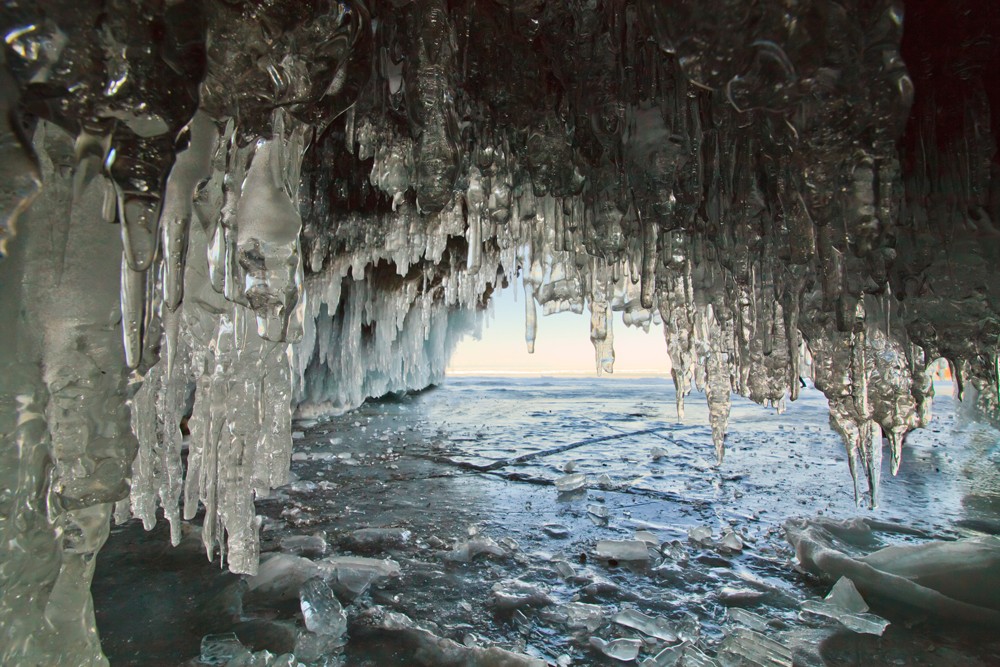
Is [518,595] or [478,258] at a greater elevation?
[478,258]

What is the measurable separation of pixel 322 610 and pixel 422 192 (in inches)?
70.1

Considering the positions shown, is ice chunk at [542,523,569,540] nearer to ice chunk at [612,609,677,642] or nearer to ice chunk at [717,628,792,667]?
ice chunk at [612,609,677,642]

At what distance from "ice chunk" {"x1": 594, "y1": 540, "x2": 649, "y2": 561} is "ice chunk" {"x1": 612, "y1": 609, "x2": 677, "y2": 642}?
59cm

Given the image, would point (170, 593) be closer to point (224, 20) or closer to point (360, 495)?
point (360, 495)

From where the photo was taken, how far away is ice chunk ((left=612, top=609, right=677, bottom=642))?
6.07ft

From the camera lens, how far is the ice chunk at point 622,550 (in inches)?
102

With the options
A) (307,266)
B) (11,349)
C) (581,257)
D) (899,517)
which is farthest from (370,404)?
(11,349)

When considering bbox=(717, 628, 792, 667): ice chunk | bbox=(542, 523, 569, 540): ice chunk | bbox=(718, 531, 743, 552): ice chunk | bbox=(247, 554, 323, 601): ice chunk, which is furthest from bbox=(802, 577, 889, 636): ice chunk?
bbox=(247, 554, 323, 601): ice chunk

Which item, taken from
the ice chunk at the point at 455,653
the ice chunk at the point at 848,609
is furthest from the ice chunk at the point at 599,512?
the ice chunk at the point at 455,653

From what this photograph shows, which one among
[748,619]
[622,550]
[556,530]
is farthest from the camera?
[556,530]

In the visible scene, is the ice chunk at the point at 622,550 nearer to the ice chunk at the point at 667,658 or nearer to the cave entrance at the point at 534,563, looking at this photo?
the cave entrance at the point at 534,563

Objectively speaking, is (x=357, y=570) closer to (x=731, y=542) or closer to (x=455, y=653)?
(x=455, y=653)

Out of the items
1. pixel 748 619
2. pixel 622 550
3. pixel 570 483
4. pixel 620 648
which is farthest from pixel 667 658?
pixel 570 483

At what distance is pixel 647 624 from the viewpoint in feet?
6.26
